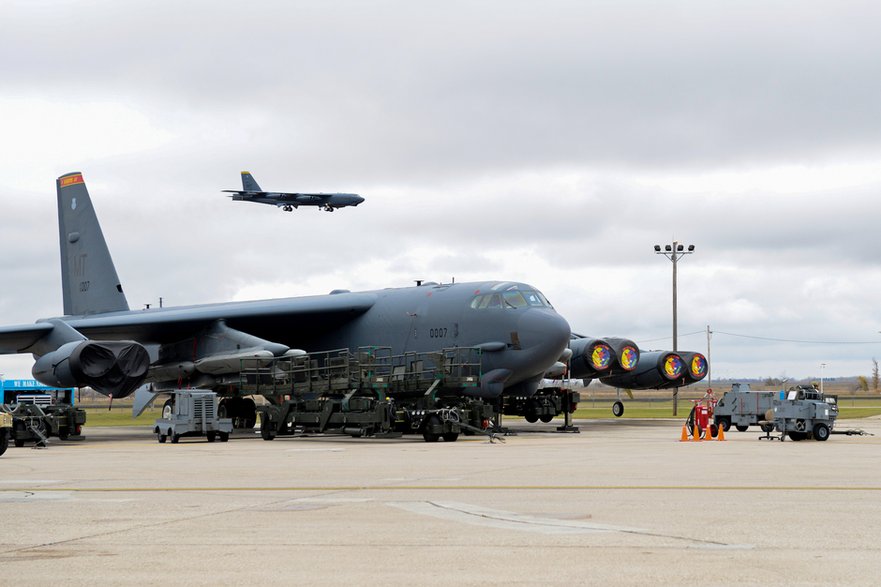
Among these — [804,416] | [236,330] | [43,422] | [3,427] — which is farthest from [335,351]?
[804,416]

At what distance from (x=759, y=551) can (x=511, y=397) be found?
25.3 meters

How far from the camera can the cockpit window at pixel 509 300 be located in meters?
28.9

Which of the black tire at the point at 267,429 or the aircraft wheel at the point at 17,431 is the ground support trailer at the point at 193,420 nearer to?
the black tire at the point at 267,429

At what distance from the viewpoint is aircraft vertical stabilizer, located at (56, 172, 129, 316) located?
38.2m

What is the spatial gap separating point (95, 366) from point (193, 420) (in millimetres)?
4081

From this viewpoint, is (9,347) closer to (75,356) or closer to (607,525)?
(75,356)

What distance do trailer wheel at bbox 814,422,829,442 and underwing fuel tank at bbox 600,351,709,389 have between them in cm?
1309

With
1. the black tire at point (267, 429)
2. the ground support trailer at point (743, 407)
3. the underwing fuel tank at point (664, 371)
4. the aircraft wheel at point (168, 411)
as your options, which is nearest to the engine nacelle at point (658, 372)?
the underwing fuel tank at point (664, 371)

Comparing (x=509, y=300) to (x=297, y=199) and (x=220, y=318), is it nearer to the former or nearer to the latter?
(x=220, y=318)

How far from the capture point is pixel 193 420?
27.7 m

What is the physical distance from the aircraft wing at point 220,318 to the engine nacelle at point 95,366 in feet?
8.22

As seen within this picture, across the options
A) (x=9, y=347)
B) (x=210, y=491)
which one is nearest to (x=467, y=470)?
(x=210, y=491)

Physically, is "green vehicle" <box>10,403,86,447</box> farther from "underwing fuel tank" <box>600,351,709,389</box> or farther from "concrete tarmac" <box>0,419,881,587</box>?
"underwing fuel tank" <box>600,351,709,389</box>

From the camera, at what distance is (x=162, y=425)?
91.3 feet
